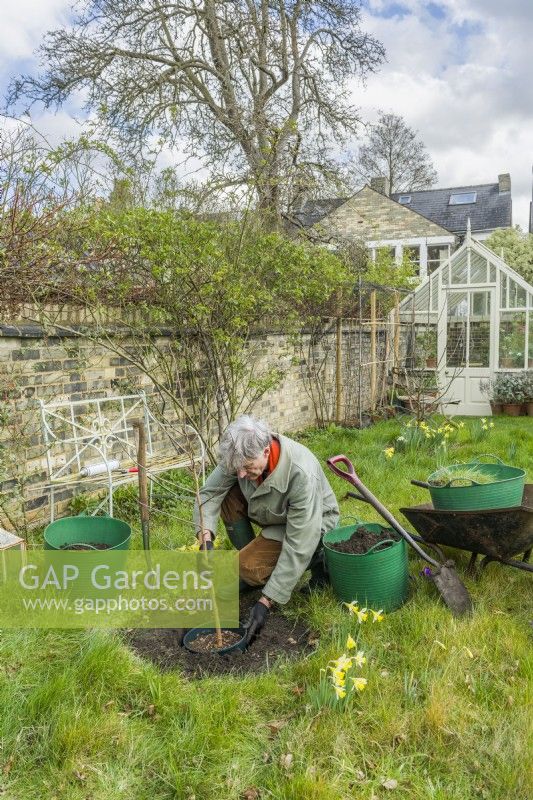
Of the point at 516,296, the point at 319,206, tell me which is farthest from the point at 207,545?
the point at 319,206

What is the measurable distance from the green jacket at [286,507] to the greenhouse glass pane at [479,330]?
9.35m

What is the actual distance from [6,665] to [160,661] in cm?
75

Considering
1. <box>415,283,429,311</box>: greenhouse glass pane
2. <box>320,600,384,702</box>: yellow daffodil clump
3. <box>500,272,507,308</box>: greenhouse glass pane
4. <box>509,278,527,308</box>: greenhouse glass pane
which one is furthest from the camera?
<box>415,283,429,311</box>: greenhouse glass pane

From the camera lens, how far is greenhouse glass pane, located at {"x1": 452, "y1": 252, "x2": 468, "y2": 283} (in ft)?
39.6

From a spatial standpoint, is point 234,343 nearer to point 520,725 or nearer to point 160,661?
point 160,661

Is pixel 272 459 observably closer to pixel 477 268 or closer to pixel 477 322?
pixel 477 322

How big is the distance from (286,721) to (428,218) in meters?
27.4

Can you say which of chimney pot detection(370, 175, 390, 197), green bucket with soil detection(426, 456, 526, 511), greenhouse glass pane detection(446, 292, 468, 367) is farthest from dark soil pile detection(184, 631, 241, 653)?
chimney pot detection(370, 175, 390, 197)

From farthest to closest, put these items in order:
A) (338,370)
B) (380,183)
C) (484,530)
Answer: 1. (380,183)
2. (338,370)
3. (484,530)

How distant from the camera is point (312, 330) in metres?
9.62

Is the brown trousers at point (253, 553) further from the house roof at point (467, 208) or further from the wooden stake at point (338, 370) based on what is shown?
the house roof at point (467, 208)

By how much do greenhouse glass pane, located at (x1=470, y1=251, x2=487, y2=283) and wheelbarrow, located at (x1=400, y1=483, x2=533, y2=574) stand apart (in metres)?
9.21

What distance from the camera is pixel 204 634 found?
335 centimetres

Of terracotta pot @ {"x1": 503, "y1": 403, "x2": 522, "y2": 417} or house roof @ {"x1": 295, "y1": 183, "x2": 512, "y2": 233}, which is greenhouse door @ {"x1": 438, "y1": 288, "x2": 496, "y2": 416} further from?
house roof @ {"x1": 295, "y1": 183, "x2": 512, "y2": 233}
